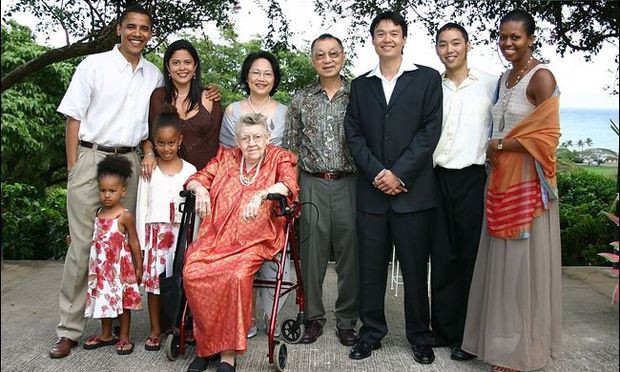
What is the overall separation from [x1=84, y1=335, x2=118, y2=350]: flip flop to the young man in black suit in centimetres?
133

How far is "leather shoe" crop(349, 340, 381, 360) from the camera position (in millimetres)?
3682

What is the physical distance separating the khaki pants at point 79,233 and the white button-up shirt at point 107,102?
0.40 feet

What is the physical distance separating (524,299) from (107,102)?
239 centimetres

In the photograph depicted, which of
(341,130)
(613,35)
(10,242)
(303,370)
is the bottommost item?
(303,370)

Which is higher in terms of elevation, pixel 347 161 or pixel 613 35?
Answer: pixel 613 35

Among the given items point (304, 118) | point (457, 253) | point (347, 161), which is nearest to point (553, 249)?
point (457, 253)

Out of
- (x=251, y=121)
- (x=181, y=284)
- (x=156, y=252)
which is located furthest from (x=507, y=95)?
(x=156, y=252)

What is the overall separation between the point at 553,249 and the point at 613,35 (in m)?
2.28

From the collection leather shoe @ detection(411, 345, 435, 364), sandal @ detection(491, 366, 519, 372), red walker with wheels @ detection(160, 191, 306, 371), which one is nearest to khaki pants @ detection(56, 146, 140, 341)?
red walker with wheels @ detection(160, 191, 306, 371)

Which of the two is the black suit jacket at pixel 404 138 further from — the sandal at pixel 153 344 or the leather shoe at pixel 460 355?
the sandal at pixel 153 344

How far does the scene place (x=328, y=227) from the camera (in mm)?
3941

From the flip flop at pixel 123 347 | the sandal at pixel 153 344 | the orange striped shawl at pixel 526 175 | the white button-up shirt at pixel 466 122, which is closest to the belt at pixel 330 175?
the white button-up shirt at pixel 466 122

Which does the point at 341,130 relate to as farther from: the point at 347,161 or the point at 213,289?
the point at 213,289

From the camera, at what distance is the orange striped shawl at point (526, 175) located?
10.7 feet
